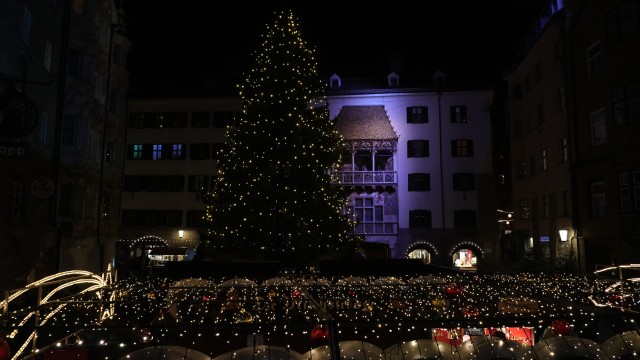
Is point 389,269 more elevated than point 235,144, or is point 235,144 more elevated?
point 235,144

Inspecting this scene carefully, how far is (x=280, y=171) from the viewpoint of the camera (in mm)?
24109

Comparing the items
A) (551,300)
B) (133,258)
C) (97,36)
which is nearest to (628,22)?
(551,300)

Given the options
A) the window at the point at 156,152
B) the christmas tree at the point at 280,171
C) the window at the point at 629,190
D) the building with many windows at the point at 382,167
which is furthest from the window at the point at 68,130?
the window at the point at 629,190

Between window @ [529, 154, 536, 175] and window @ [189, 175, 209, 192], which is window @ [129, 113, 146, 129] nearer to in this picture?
window @ [189, 175, 209, 192]

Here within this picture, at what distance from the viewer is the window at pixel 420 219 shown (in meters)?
40.9

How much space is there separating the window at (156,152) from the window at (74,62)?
1670 cm

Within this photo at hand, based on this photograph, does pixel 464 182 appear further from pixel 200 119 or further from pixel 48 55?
pixel 48 55

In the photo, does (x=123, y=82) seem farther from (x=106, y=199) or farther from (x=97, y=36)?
(x=106, y=199)

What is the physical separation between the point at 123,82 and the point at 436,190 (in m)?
26.6

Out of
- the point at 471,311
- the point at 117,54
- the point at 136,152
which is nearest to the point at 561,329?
the point at 471,311

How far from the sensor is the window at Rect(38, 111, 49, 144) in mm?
23003

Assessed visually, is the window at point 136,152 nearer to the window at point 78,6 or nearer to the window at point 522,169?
the window at point 78,6

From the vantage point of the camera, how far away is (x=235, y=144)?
979 inches

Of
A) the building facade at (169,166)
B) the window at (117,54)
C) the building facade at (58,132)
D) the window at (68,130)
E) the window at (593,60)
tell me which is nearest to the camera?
the building facade at (58,132)
